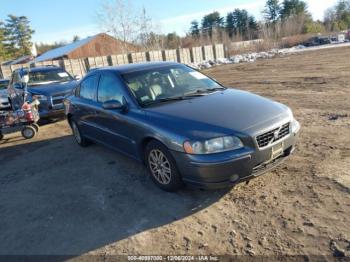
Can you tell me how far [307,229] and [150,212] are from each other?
5.78ft

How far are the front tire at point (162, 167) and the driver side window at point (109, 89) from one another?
3.25 feet

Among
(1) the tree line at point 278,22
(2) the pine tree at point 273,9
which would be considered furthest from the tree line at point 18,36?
(2) the pine tree at point 273,9

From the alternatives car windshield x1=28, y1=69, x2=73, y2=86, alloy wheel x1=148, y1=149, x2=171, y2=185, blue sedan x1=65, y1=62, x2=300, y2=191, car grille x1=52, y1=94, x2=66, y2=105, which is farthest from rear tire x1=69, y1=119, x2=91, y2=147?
car windshield x1=28, y1=69, x2=73, y2=86

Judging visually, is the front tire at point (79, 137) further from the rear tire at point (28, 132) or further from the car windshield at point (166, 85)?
the car windshield at point (166, 85)

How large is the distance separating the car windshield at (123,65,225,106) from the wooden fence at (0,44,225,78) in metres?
12.7

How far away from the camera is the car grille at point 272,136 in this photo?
3902mm

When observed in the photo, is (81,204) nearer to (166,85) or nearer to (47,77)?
(166,85)

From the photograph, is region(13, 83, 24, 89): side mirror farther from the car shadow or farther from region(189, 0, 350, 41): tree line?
region(189, 0, 350, 41): tree line

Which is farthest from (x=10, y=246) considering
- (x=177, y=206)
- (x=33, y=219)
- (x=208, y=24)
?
(x=208, y=24)

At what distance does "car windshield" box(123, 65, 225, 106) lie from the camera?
4.90 m

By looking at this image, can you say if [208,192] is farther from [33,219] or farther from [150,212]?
[33,219]

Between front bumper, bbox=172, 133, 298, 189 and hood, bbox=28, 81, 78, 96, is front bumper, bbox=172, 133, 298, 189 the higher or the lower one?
the lower one

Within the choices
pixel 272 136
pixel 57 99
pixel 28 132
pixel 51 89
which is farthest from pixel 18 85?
pixel 272 136

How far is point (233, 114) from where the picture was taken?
4.18 meters
